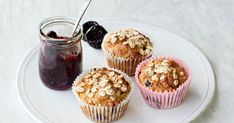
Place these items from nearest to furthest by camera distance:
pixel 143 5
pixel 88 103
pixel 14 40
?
pixel 88 103, pixel 14 40, pixel 143 5

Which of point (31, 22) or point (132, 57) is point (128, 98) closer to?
point (132, 57)

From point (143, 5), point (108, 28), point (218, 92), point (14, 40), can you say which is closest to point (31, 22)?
point (14, 40)

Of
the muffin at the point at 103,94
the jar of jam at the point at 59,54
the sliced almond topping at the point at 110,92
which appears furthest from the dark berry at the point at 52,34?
the sliced almond topping at the point at 110,92

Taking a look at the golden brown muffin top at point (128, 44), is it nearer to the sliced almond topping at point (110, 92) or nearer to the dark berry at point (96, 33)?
the dark berry at point (96, 33)

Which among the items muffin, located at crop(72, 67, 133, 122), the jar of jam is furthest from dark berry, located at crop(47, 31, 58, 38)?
muffin, located at crop(72, 67, 133, 122)

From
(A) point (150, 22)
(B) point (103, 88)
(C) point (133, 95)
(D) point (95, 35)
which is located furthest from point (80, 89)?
(A) point (150, 22)

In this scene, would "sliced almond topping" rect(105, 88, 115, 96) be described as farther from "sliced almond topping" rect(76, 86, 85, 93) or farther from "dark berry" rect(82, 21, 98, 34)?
"dark berry" rect(82, 21, 98, 34)
